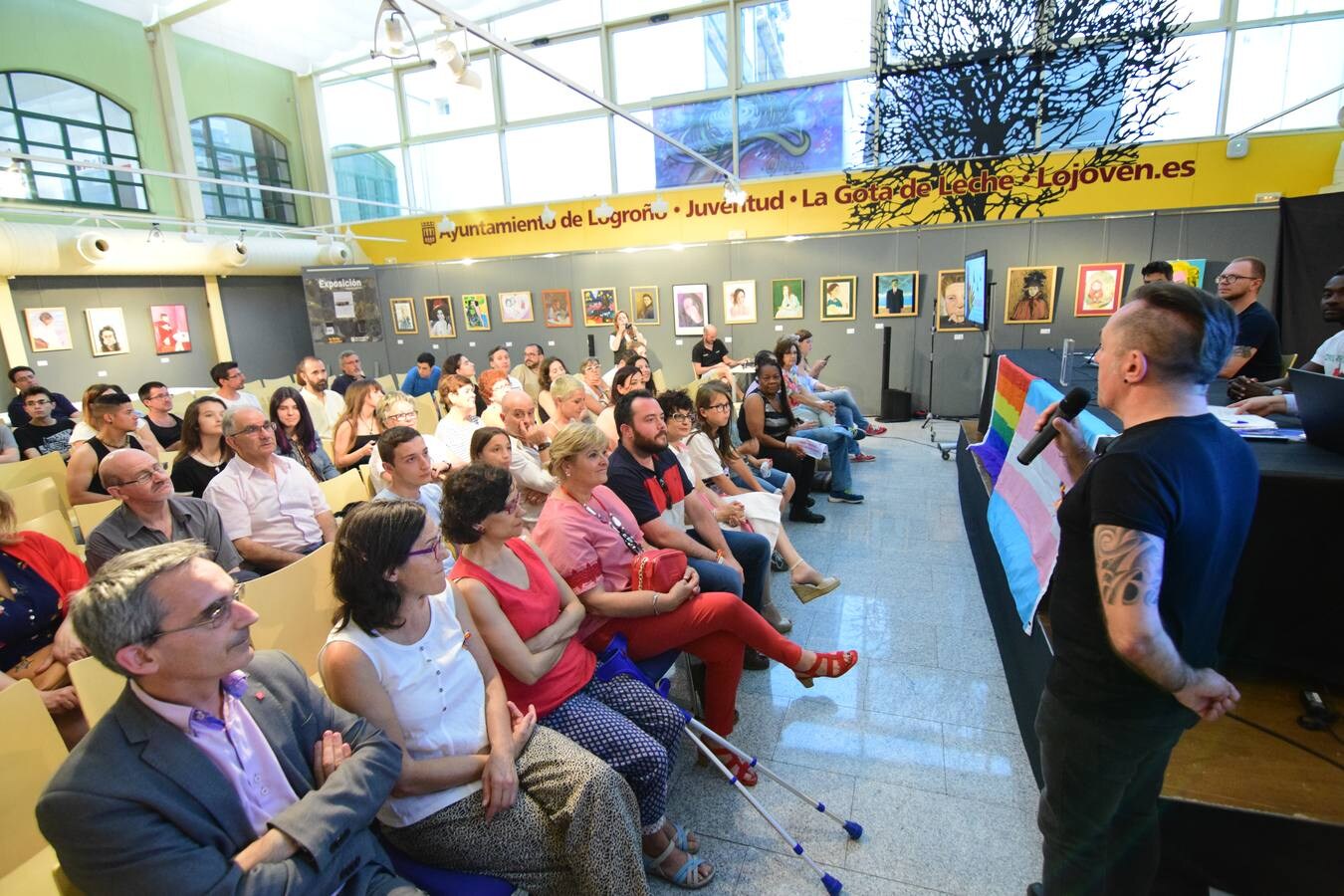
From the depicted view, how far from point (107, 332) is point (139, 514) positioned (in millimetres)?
10759

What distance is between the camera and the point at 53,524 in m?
3.14

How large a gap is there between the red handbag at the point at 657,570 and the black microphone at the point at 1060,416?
136 centimetres

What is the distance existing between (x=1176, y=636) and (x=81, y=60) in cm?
1542

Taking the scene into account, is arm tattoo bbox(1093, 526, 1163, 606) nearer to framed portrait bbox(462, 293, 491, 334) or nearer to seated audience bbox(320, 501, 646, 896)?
seated audience bbox(320, 501, 646, 896)

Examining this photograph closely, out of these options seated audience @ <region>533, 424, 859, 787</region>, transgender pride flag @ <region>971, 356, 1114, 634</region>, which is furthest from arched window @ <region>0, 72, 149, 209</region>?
transgender pride flag @ <region>971, 356, 1114, 634</region>

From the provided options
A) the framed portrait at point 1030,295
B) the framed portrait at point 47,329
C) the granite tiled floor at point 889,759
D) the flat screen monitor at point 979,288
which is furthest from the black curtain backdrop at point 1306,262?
the framed portrait at point 47,329

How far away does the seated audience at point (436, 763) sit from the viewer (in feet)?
5.81

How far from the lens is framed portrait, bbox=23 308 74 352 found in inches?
381

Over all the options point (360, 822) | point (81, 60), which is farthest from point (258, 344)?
point (360, 822)

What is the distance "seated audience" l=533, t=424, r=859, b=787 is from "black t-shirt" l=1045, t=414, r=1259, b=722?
1330mm

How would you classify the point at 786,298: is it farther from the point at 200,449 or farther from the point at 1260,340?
the point at 200,449

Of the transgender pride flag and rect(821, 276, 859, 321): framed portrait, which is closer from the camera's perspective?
the transgender pride flag

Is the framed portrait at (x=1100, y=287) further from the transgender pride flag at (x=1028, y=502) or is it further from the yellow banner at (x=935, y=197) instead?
the transgender pride flag at (x=1028, y=502)

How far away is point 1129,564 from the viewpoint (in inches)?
54.9
